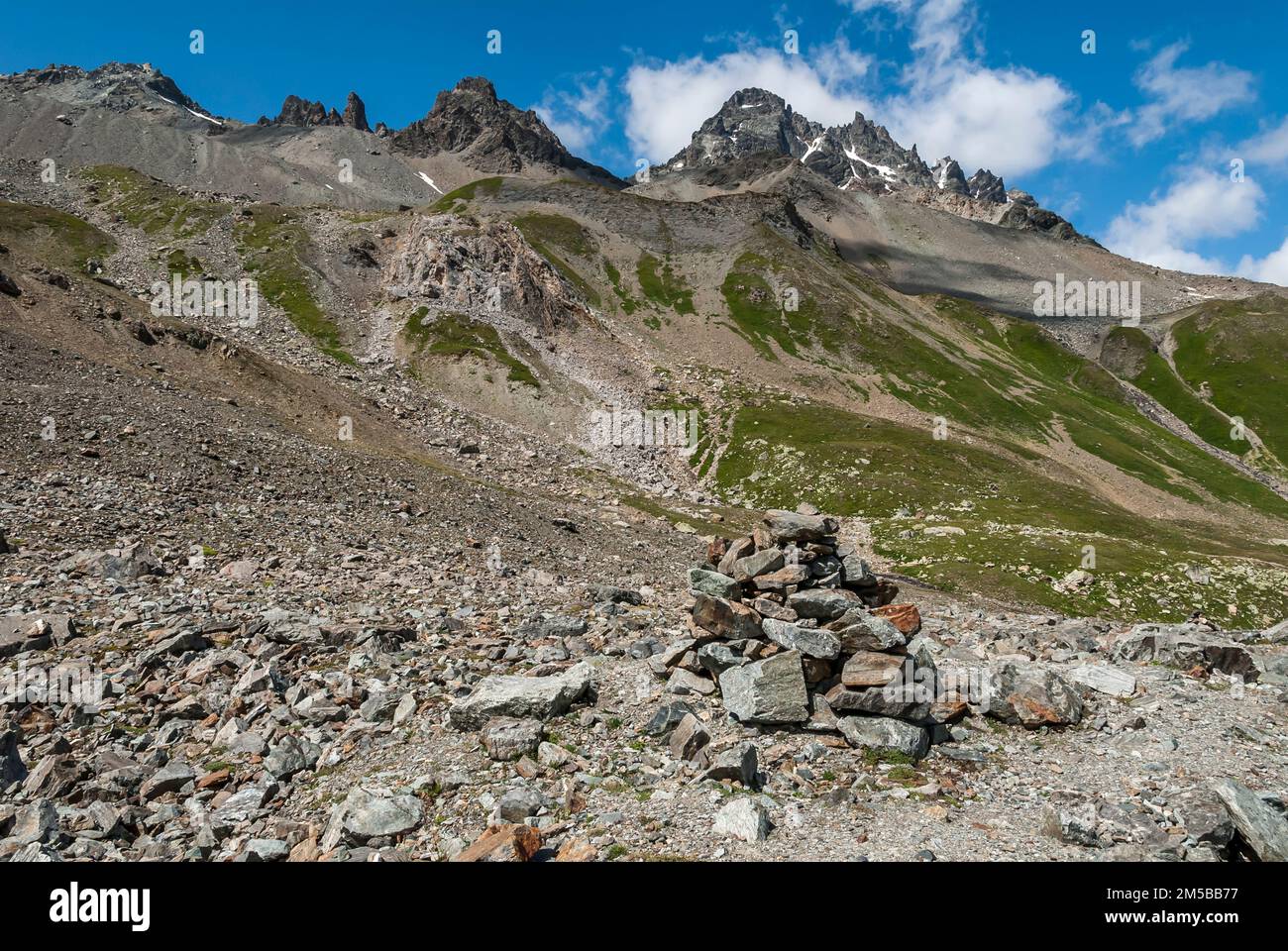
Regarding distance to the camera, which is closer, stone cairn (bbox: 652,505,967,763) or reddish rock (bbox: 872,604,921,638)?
stone cairn (bbox: 652,505,967,763)

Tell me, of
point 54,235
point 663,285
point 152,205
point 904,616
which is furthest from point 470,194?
point 904,616

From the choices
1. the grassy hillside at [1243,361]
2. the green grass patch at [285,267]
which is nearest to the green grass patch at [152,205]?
the green grass patch at [285,267]

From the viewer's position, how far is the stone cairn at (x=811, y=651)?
46.9ft

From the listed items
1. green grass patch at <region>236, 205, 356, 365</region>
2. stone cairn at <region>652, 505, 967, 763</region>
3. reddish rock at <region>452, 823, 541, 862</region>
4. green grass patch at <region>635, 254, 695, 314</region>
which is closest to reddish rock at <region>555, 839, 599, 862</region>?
reddish rock at <region>452, 823, 541, 862</region>

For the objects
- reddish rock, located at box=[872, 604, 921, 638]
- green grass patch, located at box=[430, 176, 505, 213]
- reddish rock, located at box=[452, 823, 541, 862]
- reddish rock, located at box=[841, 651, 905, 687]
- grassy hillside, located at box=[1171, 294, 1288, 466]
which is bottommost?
reddish rock, located at box=[452, 823, 541, 862]

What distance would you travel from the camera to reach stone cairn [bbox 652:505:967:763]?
1430 centimetres

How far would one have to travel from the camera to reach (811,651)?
15266 millimetres

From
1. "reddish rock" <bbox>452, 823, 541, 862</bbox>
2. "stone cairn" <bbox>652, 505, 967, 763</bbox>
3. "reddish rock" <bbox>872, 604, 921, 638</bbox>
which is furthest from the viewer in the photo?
"reddish rock" <bbox>872, 604, 921, 638</bbox>

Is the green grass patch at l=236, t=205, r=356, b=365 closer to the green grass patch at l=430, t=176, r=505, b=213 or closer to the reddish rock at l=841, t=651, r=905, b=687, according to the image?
the green grass patch at l=430, t=176, r=505, b=213

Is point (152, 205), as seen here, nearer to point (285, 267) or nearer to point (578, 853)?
point (285, 267)
